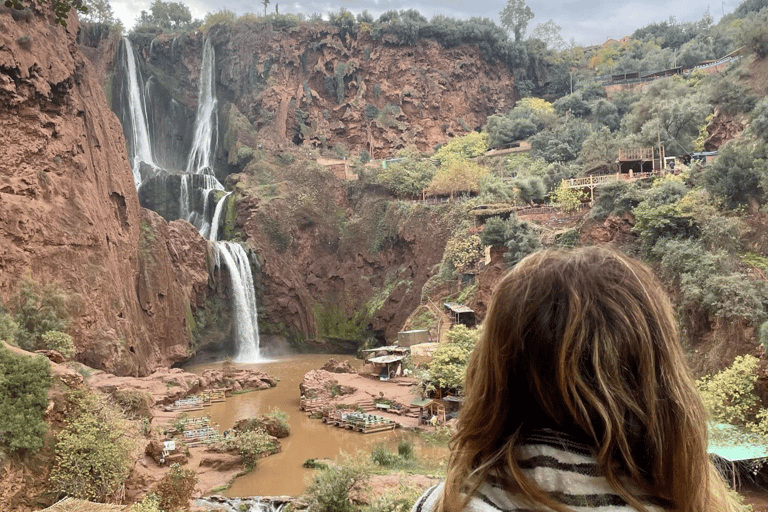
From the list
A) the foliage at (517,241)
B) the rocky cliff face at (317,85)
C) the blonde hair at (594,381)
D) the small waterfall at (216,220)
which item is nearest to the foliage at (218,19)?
the rocky cliff face at (317,85)

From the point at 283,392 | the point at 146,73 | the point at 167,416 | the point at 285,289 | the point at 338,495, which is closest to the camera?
the point at 338,495

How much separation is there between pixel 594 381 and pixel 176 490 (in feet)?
51.6

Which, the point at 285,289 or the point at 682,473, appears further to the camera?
the point at 285,289

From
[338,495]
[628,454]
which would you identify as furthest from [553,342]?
[338,495]

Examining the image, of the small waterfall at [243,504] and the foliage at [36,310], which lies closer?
the small waterfall at [243,504]

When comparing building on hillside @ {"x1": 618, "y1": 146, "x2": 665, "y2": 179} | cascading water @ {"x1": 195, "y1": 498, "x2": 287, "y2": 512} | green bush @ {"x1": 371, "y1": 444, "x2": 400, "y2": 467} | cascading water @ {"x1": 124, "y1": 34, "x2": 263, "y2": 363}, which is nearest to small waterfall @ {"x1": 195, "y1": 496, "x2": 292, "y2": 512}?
cascading water @ {"x1": 195, "y1": 498, "x2": 287, "y2": 512}

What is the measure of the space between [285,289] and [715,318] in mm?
27308

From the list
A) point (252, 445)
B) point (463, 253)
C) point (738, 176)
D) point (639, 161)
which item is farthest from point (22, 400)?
point (639, 161)

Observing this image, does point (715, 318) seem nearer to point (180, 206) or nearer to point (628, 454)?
point (628, 454)

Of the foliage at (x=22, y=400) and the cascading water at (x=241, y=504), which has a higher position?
the foliage at (x=22, y=400)

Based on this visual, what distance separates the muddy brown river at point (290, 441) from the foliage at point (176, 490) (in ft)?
4.90

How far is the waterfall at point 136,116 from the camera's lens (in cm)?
5081

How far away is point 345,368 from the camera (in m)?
32.0

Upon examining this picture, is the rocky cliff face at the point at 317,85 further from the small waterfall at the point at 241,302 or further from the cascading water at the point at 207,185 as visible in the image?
the small waterfall at the point at 241,302
